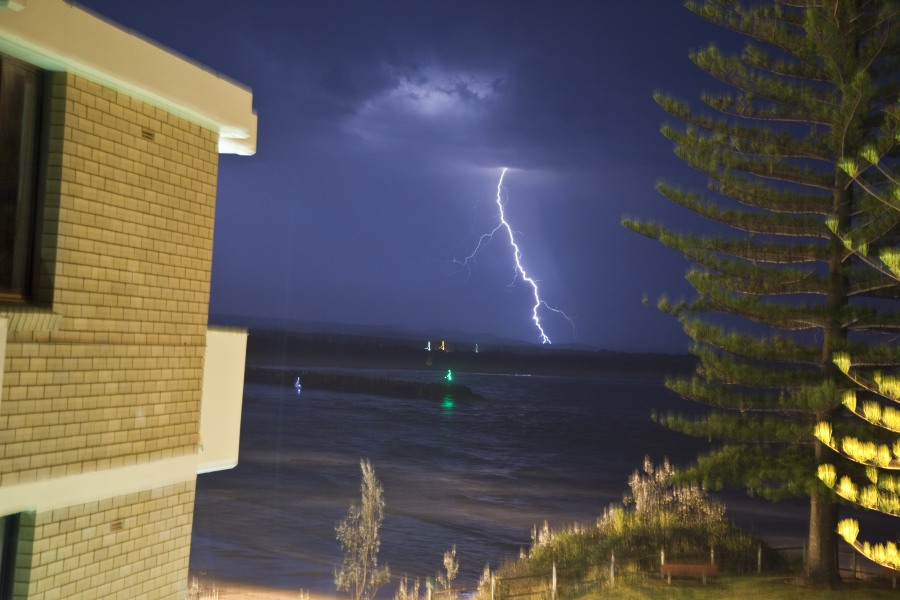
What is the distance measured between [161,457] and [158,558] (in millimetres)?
579

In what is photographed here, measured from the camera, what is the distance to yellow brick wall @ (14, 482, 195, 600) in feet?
12.1

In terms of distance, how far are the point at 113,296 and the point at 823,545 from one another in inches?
419

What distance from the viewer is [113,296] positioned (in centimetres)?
418

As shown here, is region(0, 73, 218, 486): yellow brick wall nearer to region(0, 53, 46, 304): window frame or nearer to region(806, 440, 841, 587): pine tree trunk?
region(0, 53, 46, 304): window frame

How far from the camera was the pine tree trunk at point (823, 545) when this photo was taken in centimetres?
1110

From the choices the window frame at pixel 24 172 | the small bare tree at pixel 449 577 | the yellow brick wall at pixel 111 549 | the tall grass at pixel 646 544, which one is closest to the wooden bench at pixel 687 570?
the tall grass at pixel 646 544

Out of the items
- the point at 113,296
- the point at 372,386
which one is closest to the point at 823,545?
the point at 113,296

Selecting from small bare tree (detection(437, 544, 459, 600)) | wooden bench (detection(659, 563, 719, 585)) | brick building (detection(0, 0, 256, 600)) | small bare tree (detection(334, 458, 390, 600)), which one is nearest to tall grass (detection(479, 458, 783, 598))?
wooden bench (detection(659, 563, 719, 585))

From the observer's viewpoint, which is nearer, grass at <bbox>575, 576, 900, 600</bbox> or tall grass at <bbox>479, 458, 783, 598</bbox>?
grass at <bbox>575, 576, 900, 600</bbox>

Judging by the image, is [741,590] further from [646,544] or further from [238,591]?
[238,591]

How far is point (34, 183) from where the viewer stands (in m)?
3.79

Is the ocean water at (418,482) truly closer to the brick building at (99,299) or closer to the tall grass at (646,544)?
the tall grass at (646,544)

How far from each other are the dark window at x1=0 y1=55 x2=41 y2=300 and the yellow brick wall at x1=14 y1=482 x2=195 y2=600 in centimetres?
113

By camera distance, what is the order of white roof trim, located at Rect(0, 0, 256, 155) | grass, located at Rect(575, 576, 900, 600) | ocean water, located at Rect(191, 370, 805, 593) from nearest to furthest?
1. white roof trim, located at Rect(0, 0, 256, 155)
2. grass, located at Rect(575, 576, 900, 600)
3. ocean water, located at Rect(191, 370, 805, 593)
